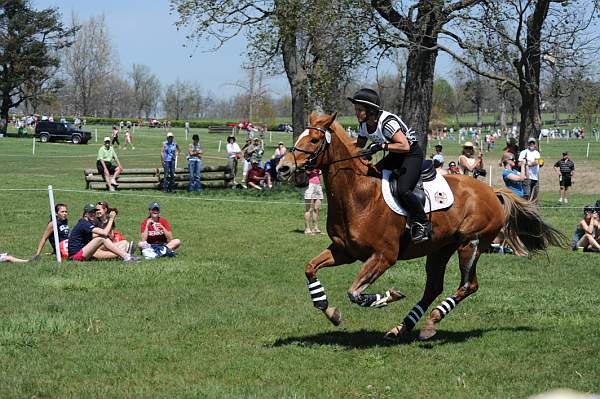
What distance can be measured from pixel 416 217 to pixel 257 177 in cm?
2304

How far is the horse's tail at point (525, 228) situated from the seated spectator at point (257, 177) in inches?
831

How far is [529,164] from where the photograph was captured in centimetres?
2350

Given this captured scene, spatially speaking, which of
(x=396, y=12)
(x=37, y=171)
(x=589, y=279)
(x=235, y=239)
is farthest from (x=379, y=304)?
(x=37, y=171)

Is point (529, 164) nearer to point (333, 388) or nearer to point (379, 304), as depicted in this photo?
point (379, 304)

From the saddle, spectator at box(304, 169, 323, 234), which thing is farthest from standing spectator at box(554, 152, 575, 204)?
the saddle

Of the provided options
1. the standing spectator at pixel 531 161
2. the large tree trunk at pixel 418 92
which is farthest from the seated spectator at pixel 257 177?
the standing spectator at pixel 531 161

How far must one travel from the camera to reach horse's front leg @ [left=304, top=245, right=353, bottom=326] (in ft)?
29.0

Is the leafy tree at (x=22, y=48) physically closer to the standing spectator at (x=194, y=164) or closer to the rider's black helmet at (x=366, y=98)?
the standing spectator at (x=194, y=164)

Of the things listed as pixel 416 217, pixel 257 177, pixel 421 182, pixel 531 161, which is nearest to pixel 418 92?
pixel 531 161

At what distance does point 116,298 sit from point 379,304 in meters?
4.23

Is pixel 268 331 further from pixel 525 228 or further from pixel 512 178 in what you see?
pixel 512 178

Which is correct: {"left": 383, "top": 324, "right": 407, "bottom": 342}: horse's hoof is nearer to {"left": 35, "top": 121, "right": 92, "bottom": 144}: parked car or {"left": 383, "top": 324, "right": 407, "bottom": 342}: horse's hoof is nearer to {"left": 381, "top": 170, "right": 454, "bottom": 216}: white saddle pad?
{"left": 381, "top": 170, "right": 454, "bottom": 216}: white saddle pad

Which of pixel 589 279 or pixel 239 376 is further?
pixel 589 279

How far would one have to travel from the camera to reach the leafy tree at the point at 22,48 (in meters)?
77.4
